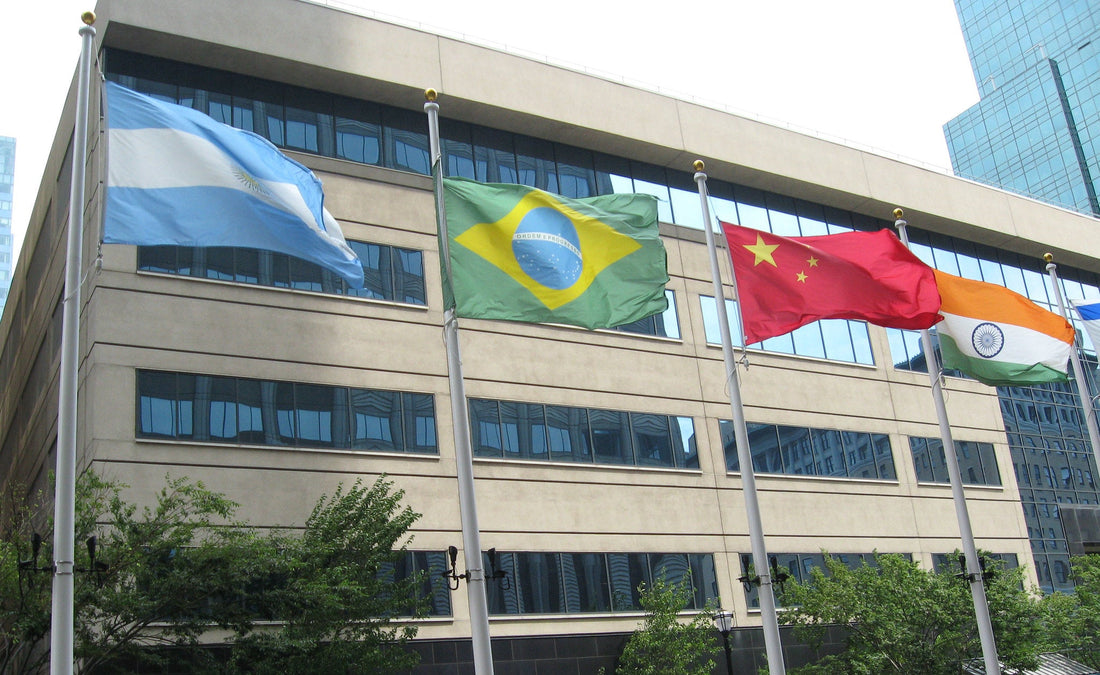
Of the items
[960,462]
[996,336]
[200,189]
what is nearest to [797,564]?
[960,462]

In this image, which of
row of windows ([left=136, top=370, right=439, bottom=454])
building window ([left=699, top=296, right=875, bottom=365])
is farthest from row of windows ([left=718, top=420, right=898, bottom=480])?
row of windows ([left=136, top=370, right=439, bottom=454])

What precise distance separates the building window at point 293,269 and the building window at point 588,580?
25.9 feet

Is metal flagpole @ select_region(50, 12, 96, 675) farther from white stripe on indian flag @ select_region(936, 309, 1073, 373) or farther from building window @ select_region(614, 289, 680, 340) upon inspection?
building window @ select_region(614, 289, 680, 340)

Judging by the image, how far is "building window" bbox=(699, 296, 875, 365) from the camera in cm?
4068

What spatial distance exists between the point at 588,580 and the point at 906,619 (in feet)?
28.1

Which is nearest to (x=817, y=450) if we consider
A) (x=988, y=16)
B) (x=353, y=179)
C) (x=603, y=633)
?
(x=603, y=633)

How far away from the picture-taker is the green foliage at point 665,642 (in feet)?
103

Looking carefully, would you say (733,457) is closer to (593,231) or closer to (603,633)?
(603,633)

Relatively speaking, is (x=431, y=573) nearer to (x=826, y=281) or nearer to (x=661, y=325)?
(x=661, y=325)

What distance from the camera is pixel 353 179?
34.4 metres

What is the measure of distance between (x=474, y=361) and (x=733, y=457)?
953 cm

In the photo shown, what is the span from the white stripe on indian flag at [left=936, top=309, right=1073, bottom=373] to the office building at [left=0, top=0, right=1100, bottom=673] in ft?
38.0

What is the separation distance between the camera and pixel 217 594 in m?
23.9

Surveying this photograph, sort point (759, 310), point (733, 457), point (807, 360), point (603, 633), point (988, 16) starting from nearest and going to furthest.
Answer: point (759, 310)
point (603, 633)
point (733, 457)
point (807, 360)
point (988, 16)
